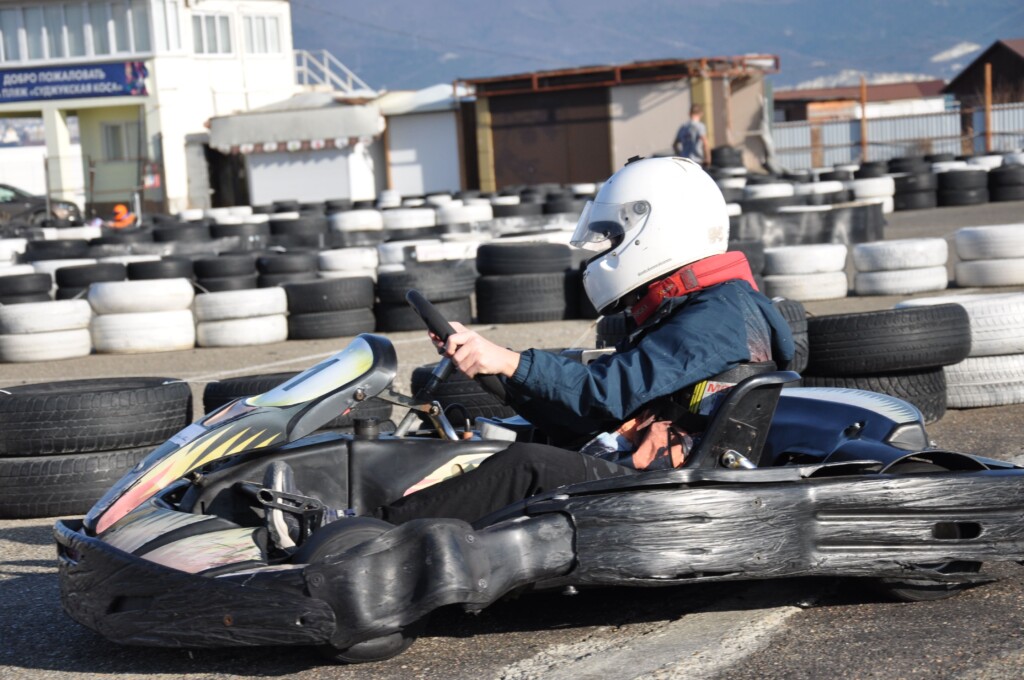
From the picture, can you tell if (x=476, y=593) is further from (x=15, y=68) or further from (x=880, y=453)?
(x=15, y=68)

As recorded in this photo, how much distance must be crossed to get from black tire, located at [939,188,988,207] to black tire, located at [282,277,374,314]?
40.9ft

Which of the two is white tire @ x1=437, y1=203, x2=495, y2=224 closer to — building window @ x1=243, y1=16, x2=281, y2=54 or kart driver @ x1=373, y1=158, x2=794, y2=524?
kart driver @ x1=373, y1=158, x2=794, y2=524

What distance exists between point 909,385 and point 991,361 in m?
0.60

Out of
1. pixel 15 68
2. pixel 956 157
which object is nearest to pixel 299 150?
pixel 15 68

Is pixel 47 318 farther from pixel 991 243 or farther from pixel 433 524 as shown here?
pixel 433 524

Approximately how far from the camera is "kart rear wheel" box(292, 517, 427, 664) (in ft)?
9.83

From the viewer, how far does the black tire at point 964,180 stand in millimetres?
19812

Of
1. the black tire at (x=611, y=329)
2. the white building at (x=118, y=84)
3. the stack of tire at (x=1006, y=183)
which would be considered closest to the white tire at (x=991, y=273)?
the black tire at (x=611, y=329)

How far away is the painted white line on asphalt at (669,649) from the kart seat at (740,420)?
0.38m

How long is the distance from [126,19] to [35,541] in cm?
3578

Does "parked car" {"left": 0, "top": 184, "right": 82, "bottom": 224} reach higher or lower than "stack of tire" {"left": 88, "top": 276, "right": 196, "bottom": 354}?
higher

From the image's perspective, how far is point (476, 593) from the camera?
2908 millimetres

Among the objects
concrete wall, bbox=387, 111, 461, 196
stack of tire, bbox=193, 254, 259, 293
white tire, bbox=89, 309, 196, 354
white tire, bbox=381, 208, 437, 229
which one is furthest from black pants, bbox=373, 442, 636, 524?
concrete wall, bbox=387, 111, 461, 196

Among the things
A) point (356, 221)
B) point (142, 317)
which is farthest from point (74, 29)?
point (142, 317)
